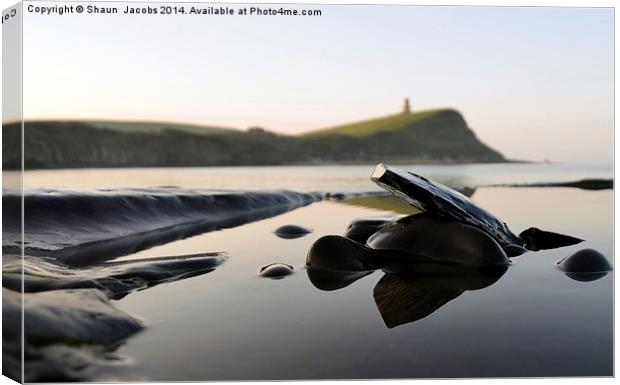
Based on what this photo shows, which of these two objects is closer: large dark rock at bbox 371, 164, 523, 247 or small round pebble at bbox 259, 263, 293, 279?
small round pebble at bbox 259, 263, 293, 279

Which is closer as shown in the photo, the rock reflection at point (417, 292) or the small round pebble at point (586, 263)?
the rock reflection at point (417, 292)

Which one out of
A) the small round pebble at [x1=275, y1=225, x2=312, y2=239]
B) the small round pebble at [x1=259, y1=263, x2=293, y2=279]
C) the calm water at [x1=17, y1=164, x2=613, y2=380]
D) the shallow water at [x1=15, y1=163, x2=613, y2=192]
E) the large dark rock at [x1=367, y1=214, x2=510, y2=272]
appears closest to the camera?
the calm water at [x1=17, y1=164, x2=613, y2=380]

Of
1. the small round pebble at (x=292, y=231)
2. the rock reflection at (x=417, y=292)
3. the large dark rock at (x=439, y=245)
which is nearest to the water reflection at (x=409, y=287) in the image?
the rock reflection at (x=417, y=292)

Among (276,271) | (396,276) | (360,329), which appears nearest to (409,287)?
(396,276)

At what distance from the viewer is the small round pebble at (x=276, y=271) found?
23.8ft

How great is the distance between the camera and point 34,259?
271 inches

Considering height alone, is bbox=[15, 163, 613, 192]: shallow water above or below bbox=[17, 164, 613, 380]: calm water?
above

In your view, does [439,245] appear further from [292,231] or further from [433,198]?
[292,231]

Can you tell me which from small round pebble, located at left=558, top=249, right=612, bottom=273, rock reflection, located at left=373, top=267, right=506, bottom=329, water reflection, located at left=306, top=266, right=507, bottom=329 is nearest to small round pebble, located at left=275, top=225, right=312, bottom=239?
water reflection, located at left=306, top=266, right=507, bottom=329

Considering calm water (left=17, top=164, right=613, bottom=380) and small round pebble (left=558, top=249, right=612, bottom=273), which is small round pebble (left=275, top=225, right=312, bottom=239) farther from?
small round pebble (left=558, top=249, right=612, bottom=273)

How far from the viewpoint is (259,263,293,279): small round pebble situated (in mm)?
7250

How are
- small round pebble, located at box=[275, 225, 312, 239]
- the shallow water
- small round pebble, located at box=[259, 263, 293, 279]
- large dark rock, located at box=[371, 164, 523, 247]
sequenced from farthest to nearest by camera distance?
the shallow water < small round pebble, located at box=[275, 225, 312, 239] < large dark rock, located at box=[371, 164, 523, 247] < small round pebble, located at box=[259, 263, 293, 279]

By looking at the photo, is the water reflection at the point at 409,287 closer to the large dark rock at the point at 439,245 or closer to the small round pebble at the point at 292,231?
the large dark rock at the point at 439,245

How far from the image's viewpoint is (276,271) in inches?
288
